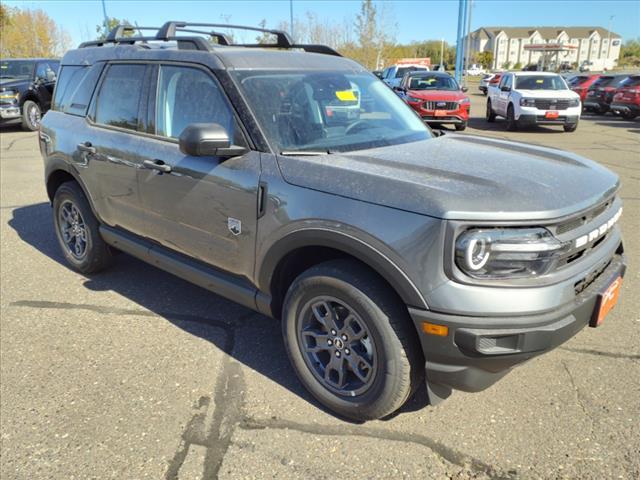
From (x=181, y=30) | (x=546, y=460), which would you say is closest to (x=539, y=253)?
(x=546, y=460)

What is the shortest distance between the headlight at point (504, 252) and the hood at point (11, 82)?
16.0 metres

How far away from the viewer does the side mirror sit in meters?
2.76

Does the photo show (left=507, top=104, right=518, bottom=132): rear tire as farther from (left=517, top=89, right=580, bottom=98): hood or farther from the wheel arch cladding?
the wheel arch cladding

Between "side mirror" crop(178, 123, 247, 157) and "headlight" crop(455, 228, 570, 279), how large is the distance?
1.37 m

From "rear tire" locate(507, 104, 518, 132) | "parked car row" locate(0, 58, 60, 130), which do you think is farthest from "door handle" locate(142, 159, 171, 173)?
"rear tire" locate(507, 104, 518, 132)

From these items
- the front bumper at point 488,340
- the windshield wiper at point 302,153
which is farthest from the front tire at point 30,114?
the front bumper at point 488,340

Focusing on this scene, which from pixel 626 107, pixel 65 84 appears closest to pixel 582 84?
pixel 626 107

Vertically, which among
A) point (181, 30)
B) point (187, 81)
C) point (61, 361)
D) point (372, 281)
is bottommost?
point (61, 361)

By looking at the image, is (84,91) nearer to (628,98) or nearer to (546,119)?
(546,119)

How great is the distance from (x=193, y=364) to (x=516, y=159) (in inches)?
89.5

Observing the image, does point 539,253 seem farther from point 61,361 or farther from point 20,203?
point 20,203

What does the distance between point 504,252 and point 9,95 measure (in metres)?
16.1

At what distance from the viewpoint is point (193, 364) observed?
130 inches

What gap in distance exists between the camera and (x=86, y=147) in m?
4.11
